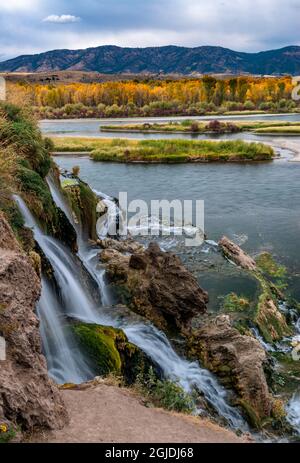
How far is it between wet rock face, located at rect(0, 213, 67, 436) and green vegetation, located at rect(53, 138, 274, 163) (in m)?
51.1

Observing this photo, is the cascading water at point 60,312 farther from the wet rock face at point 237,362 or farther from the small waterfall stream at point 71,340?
the wet rock face at point 237,362

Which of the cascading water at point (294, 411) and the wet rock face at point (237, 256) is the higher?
the wet rock face at point (237, 256)

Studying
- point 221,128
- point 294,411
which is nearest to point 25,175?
point 294,411

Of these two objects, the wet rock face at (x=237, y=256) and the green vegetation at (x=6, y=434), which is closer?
the green vegetation at (x=6, y=434)

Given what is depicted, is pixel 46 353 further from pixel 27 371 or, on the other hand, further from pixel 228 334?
pixel 228 334

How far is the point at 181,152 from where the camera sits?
203 feet

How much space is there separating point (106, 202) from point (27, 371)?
24.8m

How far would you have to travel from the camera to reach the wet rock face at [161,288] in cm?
1712

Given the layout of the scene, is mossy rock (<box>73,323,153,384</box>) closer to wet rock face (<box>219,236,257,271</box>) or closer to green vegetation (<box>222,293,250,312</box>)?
green vegetation (<box>222,293,250,312</box>)

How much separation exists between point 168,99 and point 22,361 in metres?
163

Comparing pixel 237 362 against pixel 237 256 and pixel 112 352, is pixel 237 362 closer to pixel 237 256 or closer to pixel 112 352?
pixel 112 352

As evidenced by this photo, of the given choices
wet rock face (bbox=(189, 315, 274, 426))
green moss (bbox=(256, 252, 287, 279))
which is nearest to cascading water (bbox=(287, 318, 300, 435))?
wet rock face (bbox=(189, 315, 274, 426))

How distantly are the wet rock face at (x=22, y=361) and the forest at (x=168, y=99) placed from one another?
139 metres

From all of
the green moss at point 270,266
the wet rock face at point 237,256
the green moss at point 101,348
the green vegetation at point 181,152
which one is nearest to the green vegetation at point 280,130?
Answer: the green vegetation at point 181,152
